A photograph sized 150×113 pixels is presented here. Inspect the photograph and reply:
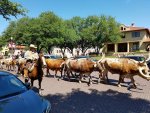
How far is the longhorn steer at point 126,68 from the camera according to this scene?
14934 mm

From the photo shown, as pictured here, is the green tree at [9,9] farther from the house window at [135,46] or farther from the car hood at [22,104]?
the house window at [135,46]

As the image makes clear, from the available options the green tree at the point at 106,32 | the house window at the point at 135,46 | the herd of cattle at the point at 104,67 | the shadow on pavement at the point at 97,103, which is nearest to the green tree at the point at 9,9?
the herd of cattle at the point at 104,67

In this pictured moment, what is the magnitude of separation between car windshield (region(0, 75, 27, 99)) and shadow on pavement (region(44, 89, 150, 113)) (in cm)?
197

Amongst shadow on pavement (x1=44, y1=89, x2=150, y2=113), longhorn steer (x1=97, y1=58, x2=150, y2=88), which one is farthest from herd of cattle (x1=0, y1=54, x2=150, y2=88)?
shadow on pavement (x1=44, y1=89, x2=150, y2=113)

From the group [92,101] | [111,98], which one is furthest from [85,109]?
[111,98]

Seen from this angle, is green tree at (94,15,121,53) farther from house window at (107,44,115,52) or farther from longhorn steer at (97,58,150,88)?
longhorn steer at (97,58,150,88)

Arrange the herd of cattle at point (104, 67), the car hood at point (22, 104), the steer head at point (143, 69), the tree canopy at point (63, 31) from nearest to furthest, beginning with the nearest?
the car hood at point (22, 104) < the steer head at point (143, 69) < the herd of cattle at point (104, 67) < the tree canopy at point (63, 31)

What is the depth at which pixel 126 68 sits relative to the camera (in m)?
15.5

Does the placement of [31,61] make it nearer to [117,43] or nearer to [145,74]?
[145,74]

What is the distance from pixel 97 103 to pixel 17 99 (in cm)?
481

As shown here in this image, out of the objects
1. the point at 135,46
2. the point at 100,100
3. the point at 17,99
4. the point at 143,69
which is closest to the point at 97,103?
the point at 100,100

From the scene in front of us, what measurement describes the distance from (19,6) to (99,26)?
5278 centimetres

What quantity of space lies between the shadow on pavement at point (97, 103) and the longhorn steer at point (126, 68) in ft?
7.73

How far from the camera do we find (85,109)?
9.65 metres
